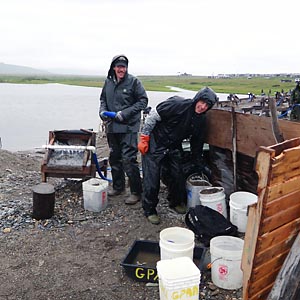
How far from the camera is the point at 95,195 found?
16.6ft

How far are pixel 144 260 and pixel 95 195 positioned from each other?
1.45m

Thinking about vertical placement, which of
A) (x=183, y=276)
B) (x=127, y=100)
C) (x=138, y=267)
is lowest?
(x=138, y=267)

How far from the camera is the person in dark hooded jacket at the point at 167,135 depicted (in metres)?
4.57

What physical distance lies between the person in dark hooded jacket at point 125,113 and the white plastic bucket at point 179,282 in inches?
97.3

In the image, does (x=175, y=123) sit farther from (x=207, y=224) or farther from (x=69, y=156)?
(x=69, y=156)

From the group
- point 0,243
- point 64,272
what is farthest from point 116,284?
point 0,243

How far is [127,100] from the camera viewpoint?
17.4 feet

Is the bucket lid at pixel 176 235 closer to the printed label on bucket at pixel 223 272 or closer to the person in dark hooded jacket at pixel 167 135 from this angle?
the printed label on bucket at pixel 223 272

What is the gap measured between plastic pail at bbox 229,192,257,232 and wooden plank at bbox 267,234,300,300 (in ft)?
6.43

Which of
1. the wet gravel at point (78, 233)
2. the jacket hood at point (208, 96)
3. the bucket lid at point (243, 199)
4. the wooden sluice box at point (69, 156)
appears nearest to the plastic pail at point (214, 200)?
the bucket lid at point (243, 199)

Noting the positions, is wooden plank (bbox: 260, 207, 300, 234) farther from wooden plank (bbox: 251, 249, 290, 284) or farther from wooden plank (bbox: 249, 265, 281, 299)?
wooden plank (bbox: 249, 265, 281, 299)

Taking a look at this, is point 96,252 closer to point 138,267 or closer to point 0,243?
point 138,267

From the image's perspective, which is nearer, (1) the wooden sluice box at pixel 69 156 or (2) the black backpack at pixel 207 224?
(2) the black backpack at pixel 207 224

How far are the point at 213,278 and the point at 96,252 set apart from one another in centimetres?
130
